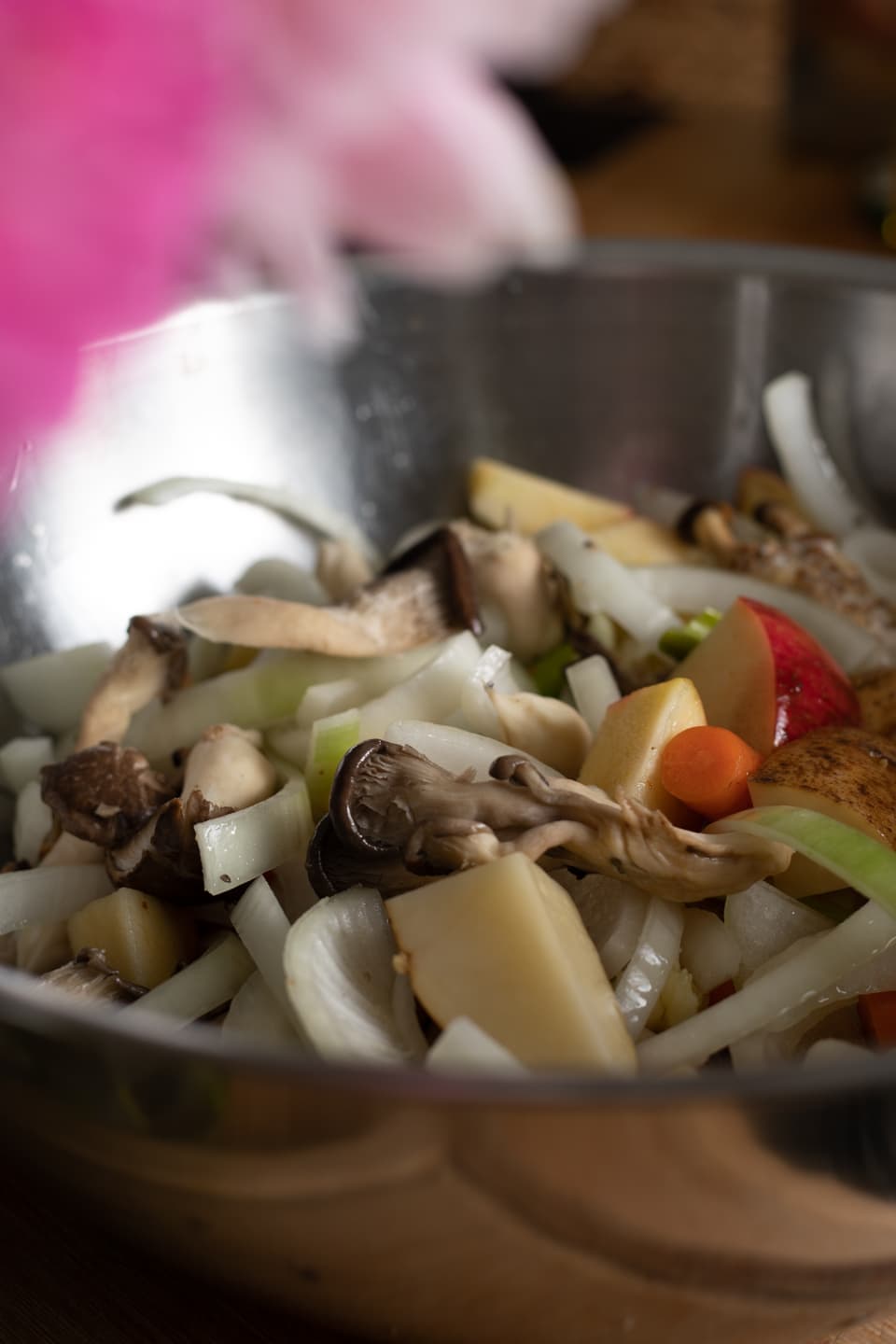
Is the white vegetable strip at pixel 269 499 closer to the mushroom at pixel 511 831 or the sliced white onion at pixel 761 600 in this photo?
the sliced white onion at pixel 761 600

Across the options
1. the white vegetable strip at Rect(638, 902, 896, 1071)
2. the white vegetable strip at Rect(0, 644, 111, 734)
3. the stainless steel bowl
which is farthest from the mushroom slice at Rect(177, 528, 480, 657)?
the white vegetable strip at Rect(638, 902, 896, 1071)

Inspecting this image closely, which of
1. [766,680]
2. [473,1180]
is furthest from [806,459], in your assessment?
[473,1180]

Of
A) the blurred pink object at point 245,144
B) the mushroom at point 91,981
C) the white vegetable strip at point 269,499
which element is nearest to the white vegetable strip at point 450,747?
the mushroom at point 91,981

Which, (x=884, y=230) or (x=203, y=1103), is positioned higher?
(x=203, y=1103)

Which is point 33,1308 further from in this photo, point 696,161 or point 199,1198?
point 696,161

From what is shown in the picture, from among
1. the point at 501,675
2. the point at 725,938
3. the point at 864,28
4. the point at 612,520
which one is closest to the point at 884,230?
the point at 864,28

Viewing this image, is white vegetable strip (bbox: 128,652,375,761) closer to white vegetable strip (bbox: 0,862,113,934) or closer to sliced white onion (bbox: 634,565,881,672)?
white vegetable strip (bbox: 0,862,113,934)

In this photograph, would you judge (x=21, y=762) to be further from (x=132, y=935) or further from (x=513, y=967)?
(x=513, y=967)
